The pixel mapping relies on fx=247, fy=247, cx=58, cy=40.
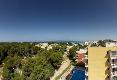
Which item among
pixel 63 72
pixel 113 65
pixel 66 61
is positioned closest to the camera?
pixel 113 65

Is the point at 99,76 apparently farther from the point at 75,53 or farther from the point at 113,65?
the point at 75,53

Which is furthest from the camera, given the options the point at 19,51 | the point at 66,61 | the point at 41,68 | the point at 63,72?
the point at 19,51

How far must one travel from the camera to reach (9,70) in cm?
3656

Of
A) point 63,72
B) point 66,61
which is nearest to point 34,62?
point 63,72

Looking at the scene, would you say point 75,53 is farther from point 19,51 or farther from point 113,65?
point 113,65

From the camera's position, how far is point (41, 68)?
33.6m

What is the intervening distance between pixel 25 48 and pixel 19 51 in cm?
241

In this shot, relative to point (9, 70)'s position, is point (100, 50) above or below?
above

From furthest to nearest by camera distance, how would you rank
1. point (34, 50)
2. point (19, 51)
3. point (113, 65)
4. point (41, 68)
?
1. point (34, 50)
2. point (19, 51)
3. point (41, 68)
4. point (113, 65)

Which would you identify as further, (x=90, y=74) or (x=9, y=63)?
(x=9, y=63)

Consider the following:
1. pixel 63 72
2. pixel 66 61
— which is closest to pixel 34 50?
pixel 66 61

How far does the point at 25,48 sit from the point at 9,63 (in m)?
25.1

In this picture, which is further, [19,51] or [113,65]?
[19,51]

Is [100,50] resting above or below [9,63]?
above
